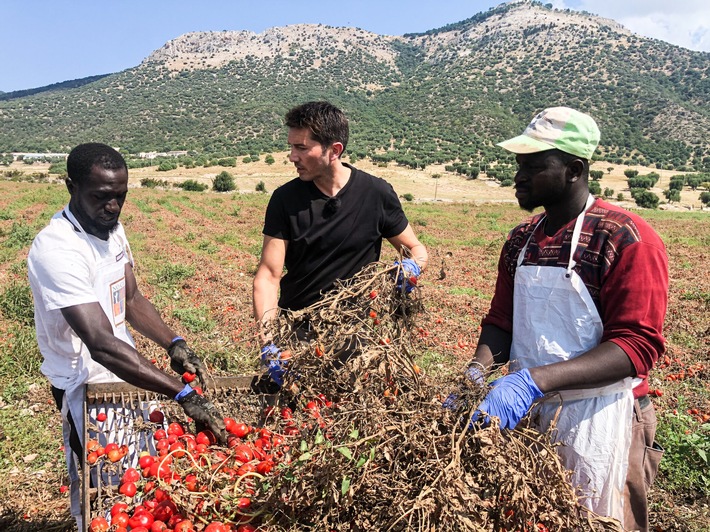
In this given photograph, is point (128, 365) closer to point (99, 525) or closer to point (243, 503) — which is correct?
point (99, 525)

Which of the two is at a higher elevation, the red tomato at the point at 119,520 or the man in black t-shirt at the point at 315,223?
the man in black t-shirt at the point at 315,223

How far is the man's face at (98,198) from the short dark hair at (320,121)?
3.30ft

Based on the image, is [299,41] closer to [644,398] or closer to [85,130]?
[85,130]

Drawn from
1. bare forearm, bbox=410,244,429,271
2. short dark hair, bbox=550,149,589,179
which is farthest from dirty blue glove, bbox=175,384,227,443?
short dark hair, bbox=550,149,589,179

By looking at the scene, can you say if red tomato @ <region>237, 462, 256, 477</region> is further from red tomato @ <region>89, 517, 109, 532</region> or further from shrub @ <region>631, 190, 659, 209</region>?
A: shrub @ <region>631, 190, 659, 209</region>

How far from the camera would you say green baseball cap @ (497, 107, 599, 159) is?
202 centimetres

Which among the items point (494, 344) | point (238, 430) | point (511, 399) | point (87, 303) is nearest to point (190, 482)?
point (238, 430)

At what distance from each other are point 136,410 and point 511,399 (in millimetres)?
1907

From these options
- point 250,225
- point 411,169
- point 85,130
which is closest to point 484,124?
point 411,169

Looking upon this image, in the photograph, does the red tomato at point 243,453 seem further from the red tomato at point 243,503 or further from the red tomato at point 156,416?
the red tomato at point 156,416

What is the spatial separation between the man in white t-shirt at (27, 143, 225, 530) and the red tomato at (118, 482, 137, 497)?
12.2 inches

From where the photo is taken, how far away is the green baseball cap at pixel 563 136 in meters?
2.02

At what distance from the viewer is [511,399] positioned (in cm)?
178

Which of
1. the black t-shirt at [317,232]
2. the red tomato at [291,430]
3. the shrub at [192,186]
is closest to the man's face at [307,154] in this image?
the black t-shirt at [317,232]
